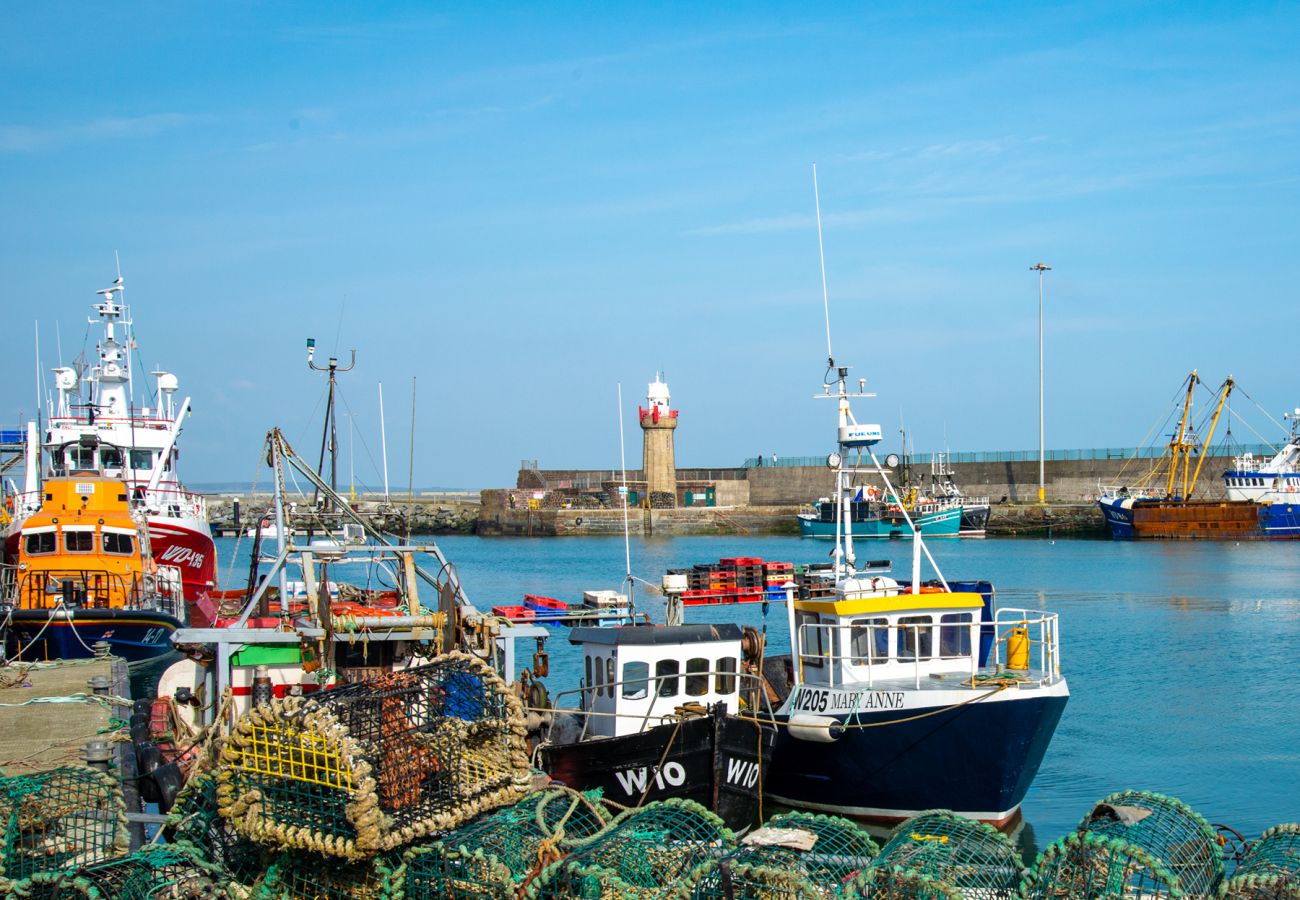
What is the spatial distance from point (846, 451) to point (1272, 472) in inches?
2488

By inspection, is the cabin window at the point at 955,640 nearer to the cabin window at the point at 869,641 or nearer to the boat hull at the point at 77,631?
the cabin window at the point at 869,641

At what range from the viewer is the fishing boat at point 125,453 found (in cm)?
2911

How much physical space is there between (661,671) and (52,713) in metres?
6.78

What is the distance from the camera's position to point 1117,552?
213 feet

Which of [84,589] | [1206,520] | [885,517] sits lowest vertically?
[1206,520]

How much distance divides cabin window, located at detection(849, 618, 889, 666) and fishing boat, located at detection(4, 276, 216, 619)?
16721mm

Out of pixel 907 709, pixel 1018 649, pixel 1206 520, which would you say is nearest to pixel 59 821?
pixel 907 709

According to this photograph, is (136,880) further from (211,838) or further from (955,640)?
(955,640)

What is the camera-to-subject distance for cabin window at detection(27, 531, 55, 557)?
23.8m

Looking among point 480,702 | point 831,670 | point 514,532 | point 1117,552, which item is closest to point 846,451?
point 831,670

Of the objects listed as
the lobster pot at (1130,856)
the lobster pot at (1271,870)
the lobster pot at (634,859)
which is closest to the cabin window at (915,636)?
the lobster pot at (1130,856)

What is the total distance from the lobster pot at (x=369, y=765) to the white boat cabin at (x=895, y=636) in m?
7.20

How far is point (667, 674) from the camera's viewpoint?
575 inches

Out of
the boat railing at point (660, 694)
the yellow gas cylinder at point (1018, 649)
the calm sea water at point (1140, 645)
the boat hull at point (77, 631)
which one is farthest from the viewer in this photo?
the boat hull at point (77, 631)
